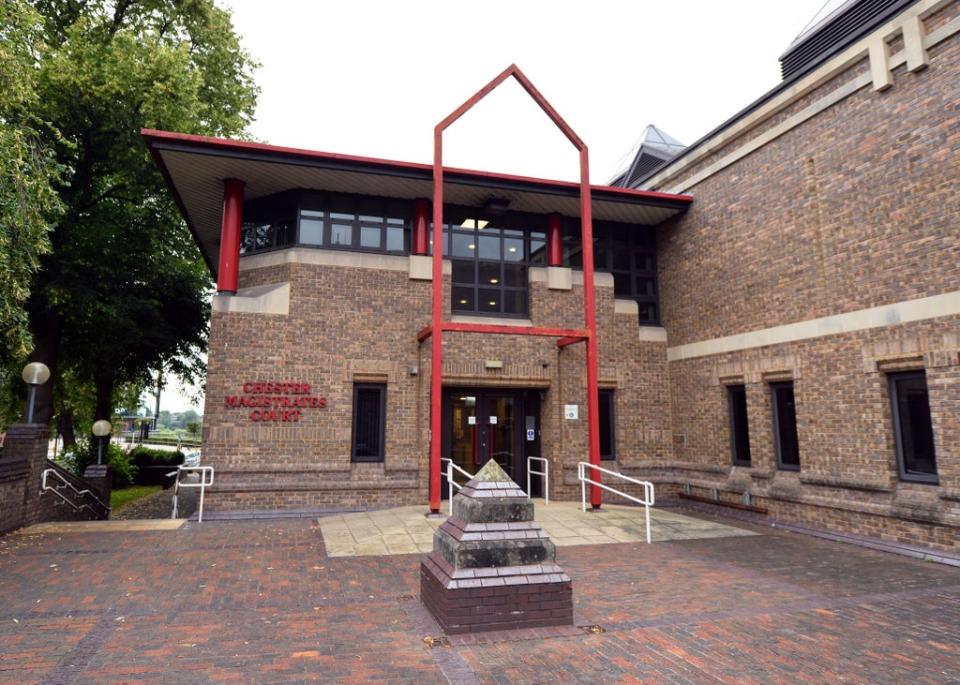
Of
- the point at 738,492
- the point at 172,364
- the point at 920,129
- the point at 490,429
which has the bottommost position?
the point at 738,492

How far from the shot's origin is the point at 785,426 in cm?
1050

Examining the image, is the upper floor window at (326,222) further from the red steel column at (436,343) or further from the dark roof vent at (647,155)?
the dark roof vent at (647,155)

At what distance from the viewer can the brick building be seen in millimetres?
8367

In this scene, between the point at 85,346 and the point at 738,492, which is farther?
the point at 85,346

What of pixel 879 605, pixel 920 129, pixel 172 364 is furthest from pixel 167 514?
pixel 920 129

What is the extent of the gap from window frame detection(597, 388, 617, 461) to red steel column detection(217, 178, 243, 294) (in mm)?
8065

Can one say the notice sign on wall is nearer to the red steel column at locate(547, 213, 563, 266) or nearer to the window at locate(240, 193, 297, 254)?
the window at locate(240, 193, 297, 254)

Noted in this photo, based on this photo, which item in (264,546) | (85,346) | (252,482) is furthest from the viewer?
(85,346)

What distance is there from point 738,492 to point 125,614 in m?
10.2

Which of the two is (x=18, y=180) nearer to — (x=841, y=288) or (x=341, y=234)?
(x=341, y=234)

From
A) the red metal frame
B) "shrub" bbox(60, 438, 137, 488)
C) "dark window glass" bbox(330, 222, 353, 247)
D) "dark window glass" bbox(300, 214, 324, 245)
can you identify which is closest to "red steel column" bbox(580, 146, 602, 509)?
the red metal frame

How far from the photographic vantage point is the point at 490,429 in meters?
12.6

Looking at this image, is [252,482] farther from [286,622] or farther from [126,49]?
[126,49]

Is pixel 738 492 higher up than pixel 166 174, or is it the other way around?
pixel 166 174
